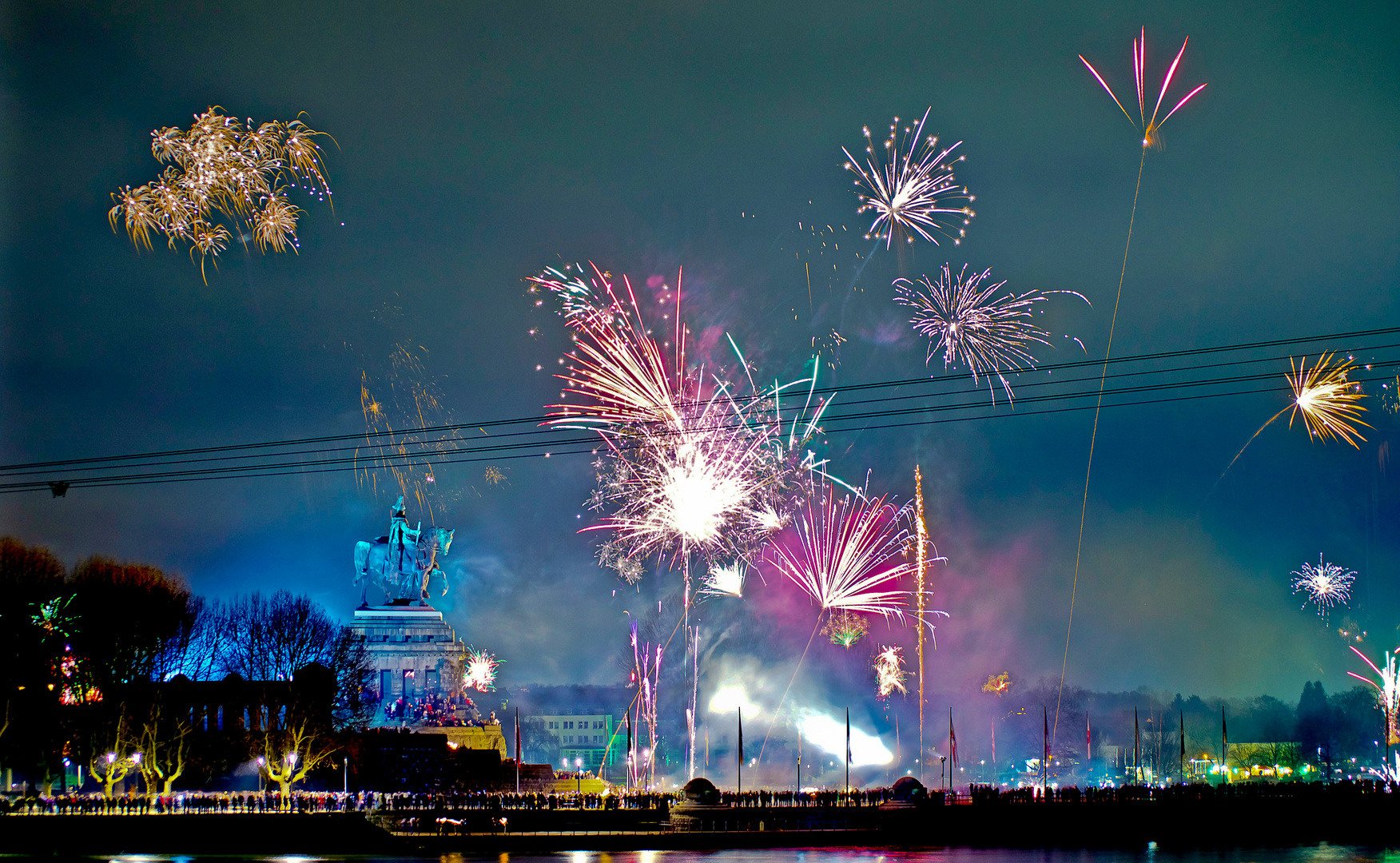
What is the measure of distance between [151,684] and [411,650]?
2327cm

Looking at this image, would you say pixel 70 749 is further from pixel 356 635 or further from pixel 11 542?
pixel 356 635

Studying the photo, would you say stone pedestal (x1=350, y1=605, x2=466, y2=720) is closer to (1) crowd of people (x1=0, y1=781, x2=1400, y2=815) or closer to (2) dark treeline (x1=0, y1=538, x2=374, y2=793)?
(2) dark treeline (x1=0, y1=538, x2=374, y2=793)

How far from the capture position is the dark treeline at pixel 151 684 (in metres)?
64.4

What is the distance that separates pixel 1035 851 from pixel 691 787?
21253mm

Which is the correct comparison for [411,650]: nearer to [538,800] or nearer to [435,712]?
[435,712]

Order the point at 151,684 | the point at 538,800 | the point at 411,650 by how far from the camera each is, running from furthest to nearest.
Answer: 1. the point at 411,650
2. the point at 151,684
3. the point at 538,800

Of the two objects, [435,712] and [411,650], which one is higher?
[411,650]

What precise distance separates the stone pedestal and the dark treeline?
12.2 metres

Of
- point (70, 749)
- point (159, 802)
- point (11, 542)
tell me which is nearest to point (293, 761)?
point (159, 802)

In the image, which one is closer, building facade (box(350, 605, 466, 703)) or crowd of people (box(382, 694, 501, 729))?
crowd of people (box(382, 694, 501, 729))

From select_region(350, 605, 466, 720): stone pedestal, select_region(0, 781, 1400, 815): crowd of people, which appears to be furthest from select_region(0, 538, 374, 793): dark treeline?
select_region(350, 605, 466, 720): stone pedestal

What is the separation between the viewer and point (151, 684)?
68.1m

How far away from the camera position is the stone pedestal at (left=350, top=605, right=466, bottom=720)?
88562mm

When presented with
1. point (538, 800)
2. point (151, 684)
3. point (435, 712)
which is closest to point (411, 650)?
point (435, 712)
